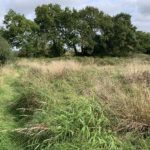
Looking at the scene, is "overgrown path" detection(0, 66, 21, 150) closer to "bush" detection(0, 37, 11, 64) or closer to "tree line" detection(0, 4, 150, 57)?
"bush" detection(0, 37, 11, 64)

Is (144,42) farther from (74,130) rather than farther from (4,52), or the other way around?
(74,130)

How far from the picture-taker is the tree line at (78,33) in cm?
5641

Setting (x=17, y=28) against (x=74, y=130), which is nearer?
(x=74, y=130)

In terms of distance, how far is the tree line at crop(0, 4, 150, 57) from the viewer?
2221 inches

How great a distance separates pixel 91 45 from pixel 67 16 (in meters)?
5.46

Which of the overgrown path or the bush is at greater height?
the bush

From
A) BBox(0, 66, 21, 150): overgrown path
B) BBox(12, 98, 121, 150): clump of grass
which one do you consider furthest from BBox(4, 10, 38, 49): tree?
BBox(12, 98, 121, 150): clump of grass

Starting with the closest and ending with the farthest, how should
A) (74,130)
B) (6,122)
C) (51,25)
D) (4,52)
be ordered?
(74,130), (6,122), (4,52), (51,25)

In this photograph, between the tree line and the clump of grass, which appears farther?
the tree line

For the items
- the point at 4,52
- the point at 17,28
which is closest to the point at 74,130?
the point at 4,52

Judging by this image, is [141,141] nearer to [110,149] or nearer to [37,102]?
[110,149]

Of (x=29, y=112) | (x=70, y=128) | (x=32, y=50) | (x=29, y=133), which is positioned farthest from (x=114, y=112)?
(x=32, y=50)

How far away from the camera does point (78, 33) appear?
58000mm

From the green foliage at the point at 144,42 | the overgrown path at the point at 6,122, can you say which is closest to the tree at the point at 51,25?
the green foliage at the point at 144,42
